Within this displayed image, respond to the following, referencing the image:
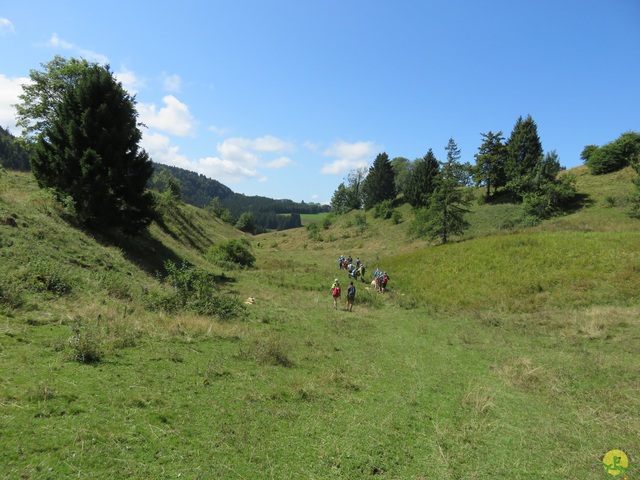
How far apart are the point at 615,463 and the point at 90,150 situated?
88.4 ft

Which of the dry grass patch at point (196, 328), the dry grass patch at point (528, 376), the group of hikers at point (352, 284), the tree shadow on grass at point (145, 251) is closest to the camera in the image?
the dry grass patch at point (528, 376)

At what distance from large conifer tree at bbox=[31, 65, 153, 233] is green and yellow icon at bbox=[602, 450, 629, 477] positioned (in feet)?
85.5

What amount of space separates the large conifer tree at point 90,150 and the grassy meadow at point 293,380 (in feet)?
6.11

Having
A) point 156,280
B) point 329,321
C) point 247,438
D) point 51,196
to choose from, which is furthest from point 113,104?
point 247,438

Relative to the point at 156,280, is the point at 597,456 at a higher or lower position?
lower

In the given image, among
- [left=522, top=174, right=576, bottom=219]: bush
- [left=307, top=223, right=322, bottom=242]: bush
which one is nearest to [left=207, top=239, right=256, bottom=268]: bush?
[left=307, top=223, right=322, bottom=242]: bush

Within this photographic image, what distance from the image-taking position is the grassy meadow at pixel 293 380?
5031 millimetres

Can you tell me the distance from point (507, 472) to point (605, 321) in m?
13.2

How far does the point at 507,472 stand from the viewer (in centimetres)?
571

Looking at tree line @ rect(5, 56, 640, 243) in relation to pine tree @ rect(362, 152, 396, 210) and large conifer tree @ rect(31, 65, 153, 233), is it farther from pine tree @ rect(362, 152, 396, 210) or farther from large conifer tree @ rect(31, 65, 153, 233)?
pine tree @ rect(362, 152, 396, 210)

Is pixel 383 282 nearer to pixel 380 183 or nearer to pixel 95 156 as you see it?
pixel 95 156

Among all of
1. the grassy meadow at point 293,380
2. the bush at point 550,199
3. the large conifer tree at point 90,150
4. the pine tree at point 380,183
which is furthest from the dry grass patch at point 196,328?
the pine tree at point 380,183

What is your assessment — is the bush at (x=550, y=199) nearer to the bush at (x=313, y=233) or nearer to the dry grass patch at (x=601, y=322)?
the dry grass patch at (x=601, y=322)

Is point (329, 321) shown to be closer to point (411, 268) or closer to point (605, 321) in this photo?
point (605, 321)
